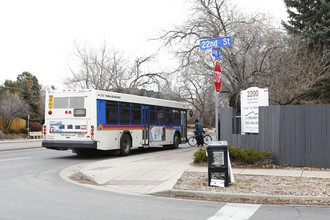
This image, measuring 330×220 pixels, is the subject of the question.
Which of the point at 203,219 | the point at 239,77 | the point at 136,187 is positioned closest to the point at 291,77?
the point at 239,77

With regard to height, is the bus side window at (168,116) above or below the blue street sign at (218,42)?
below

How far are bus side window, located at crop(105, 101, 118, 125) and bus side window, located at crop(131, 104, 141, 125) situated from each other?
1465mm

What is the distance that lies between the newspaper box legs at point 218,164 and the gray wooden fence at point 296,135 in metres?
3.96

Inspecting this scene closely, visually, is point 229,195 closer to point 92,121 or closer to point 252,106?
point 252,106

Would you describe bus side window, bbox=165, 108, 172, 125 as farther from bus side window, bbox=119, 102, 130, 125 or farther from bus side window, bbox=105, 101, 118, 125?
bus side window, bbox=105, 101, 118, 125

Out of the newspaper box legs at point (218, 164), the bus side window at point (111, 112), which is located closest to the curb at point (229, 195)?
the newspaper box legs at point (218, 164)

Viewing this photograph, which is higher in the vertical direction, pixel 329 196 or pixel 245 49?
pixel 245 49

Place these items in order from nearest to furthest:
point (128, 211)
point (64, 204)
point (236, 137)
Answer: point (128, 211)
point (64, 204)
point (236, 137)

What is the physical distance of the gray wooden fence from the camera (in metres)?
11.6

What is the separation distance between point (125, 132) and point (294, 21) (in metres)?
21.1

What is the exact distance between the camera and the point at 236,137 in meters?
13.5

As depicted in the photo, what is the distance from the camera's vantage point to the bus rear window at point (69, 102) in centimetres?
1609

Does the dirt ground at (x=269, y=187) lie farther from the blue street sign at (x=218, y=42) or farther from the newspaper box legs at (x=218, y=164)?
the blue street sign at (x=218, y=42)

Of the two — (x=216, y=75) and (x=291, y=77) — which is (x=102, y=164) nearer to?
(x=216, y=75)
